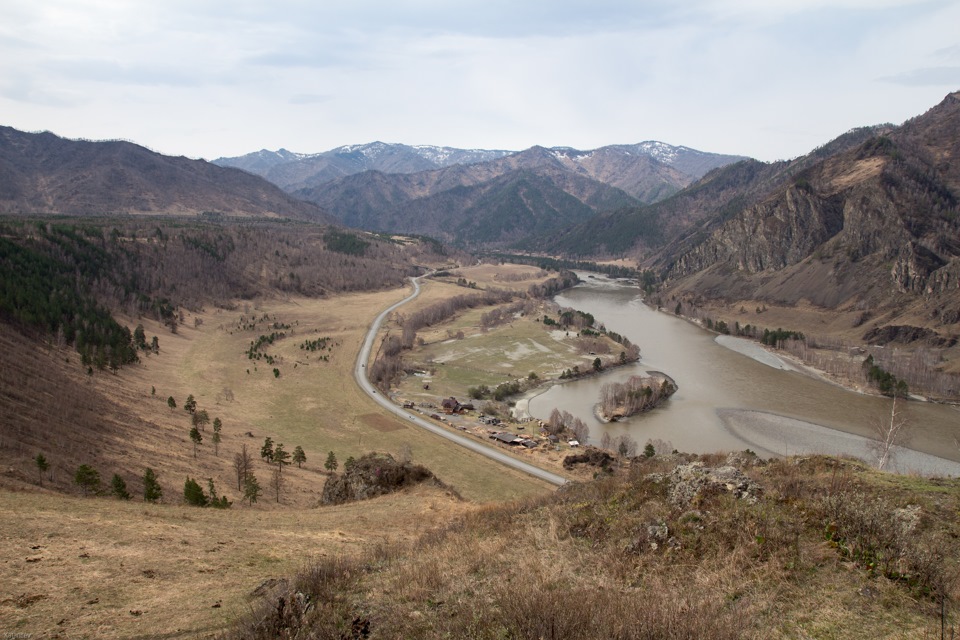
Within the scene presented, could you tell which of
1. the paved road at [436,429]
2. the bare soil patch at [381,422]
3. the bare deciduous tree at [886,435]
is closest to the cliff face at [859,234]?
the bare deciduous tree at [886,435]

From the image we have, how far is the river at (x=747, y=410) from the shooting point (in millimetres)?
52531

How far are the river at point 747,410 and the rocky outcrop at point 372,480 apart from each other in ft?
100

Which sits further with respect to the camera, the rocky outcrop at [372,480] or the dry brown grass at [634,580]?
the rocky outcrop at [372,480]

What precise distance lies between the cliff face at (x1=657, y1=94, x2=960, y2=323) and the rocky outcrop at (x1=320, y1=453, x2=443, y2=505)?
10767 centimetres

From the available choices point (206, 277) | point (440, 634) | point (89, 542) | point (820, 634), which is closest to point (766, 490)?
point (820, 634)

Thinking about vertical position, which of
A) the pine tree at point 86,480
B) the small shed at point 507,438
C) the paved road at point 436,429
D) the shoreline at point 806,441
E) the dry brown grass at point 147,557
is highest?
the dry brown grass at point 147,557

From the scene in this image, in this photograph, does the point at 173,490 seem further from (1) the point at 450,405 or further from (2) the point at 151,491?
(1) the point at 450,405

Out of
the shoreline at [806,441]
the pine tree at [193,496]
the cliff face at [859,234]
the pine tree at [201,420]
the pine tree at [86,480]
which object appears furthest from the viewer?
the cliff face at [859,234]

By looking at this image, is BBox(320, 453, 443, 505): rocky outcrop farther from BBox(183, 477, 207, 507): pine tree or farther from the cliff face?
the cliff face

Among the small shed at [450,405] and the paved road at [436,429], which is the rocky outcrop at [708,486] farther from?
the small shed at [450,405]

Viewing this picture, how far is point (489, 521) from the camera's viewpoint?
17000 millimetres

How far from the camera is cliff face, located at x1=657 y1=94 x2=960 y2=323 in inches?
4572

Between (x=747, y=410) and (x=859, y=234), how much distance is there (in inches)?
3939

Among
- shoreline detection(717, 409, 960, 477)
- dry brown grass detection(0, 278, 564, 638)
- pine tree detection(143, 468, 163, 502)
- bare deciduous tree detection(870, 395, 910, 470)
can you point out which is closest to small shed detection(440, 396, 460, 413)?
dry brown grass detection(0, 278, 564, 638)
